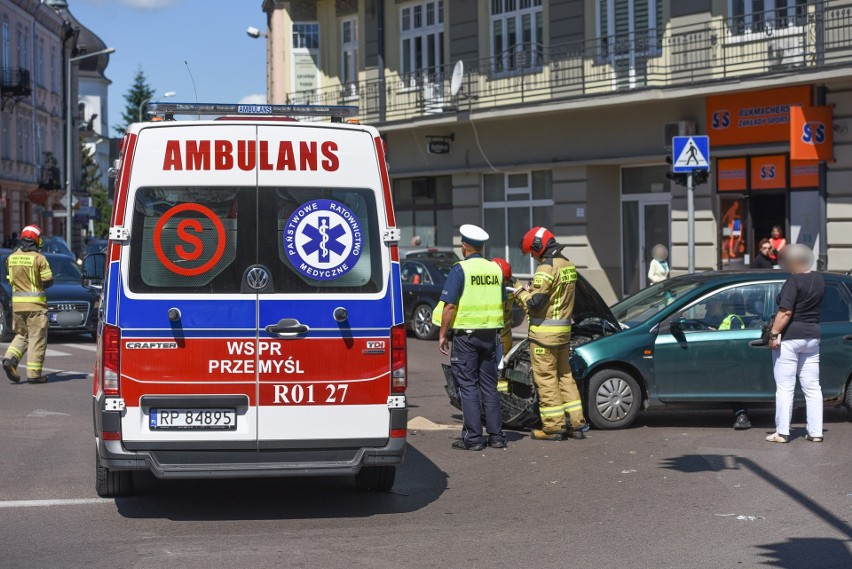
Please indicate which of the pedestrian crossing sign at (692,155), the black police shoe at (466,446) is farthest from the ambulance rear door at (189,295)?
the pedestrian crossing sign at (692,155)

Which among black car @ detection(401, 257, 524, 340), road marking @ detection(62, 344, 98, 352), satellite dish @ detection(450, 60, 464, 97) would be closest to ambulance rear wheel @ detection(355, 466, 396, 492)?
road marking @ detection(62, 344, 98, 352)

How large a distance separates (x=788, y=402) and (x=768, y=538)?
3.57 metres

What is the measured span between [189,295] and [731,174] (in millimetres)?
18134

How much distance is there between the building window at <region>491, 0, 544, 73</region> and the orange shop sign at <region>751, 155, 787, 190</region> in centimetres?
660

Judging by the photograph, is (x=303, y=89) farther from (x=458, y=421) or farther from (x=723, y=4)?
(x=458, y=421)

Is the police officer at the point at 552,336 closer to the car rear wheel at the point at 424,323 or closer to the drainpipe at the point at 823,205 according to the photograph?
the car rear wheel at the point at 424,323

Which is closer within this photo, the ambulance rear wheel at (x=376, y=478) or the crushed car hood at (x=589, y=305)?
the ambulance rear wheel at (x=376, y=478)

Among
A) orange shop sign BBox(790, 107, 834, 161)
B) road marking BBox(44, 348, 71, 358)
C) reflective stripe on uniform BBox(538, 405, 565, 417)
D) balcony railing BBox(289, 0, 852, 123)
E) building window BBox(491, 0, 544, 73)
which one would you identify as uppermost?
building window BBox(491, 0, 544, 73)

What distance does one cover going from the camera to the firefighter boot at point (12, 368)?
15.3m

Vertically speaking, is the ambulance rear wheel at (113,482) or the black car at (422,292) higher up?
the black car at (422,292)

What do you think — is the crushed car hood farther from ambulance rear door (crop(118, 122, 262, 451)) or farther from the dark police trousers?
ambulance rear door (crop(118, 122, 262, 451))

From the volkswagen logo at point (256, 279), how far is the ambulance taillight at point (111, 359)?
2.76 ft

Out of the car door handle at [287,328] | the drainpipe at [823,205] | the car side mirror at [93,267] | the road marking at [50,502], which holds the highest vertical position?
the drainpipe at [823,205]

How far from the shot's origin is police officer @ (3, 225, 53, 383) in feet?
50.0
